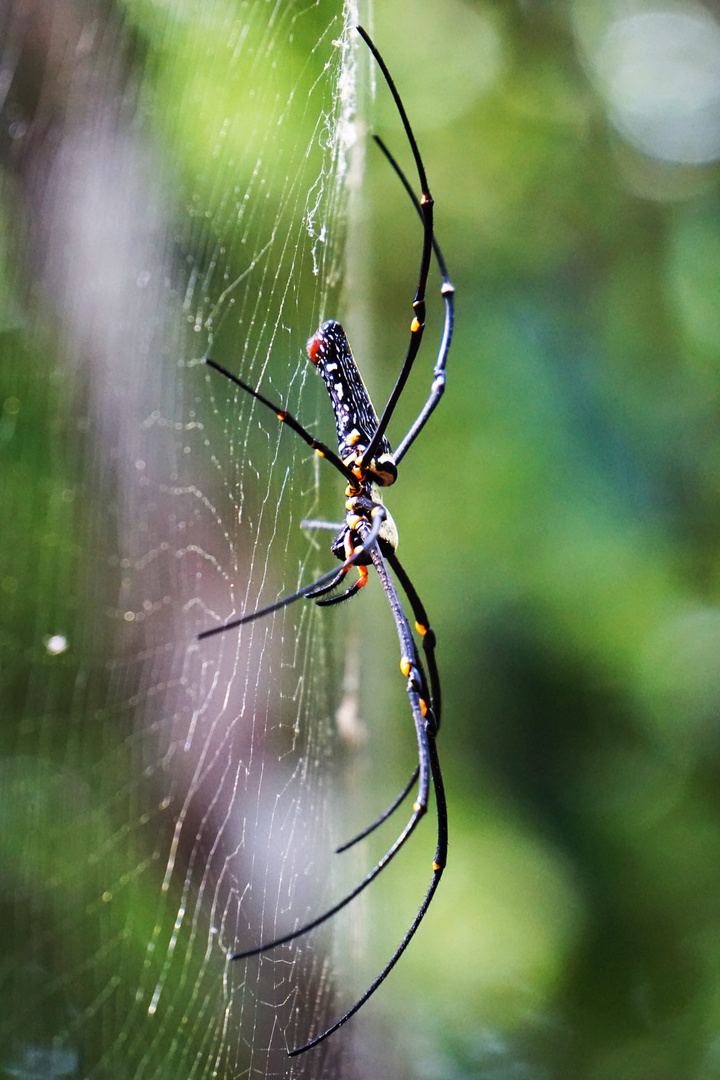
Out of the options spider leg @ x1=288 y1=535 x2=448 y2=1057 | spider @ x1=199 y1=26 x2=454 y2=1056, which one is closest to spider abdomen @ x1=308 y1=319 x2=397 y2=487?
spider @ x1=199 y1=26 x2=454 y2=1056

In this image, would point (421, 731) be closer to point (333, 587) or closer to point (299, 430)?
point (333, 587)

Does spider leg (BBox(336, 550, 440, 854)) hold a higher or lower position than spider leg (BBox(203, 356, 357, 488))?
lower

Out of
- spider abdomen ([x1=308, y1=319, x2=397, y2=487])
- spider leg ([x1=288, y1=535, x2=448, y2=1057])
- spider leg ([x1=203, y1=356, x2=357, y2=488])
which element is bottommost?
spider leg ([x1=288, y1=535, x2=448, y2=1057])

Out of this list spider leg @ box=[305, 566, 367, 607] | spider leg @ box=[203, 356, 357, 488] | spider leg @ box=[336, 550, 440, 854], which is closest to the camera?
spider leg @ box=[203, 356, 357, 488]

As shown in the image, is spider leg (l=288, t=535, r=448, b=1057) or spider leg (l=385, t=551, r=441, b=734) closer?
spider leg (l=288, t=535, r=448, b=1057)

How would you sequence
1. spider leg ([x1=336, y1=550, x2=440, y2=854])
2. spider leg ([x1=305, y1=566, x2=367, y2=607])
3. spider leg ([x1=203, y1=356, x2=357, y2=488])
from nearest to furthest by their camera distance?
spider leg ([x1=203, y1=356, x2=357, y2=488]) < spider leg ([x1=305, y1=566, x2=367, y2=607]) < spider leg ([x1=336, y1=550, x2=440, y2=854])

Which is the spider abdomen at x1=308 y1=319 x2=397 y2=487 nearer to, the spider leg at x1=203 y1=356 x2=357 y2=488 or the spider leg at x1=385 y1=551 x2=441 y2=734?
the spider leg at x1=203 y1=356 x2=357 y2=488

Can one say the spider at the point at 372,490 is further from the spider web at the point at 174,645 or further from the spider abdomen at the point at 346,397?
the spider web at the point at 174,645

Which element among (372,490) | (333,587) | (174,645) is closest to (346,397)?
(372,490)

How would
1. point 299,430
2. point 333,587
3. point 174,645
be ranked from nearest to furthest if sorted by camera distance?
point 299,430 < point 333,587 < point 174,645
